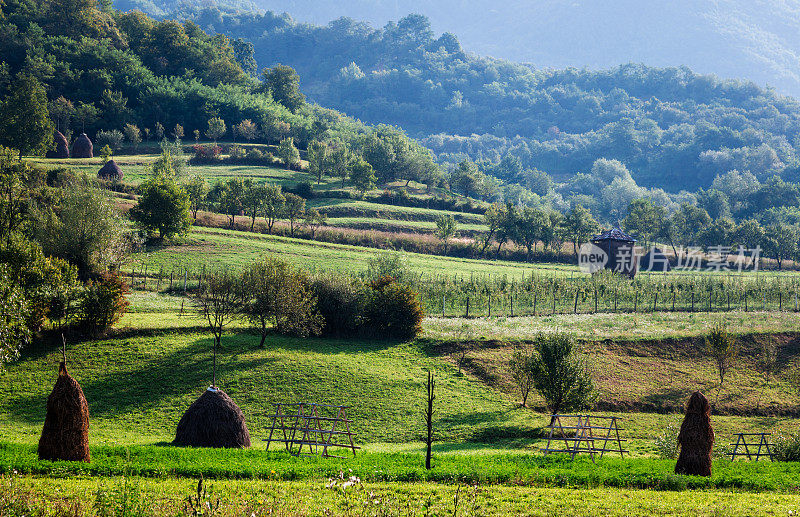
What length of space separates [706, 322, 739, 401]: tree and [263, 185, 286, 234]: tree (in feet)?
172

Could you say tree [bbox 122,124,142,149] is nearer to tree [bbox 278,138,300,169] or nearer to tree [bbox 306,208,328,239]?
tree [bbox 278,138,300,169]

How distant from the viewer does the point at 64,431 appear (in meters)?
20.6

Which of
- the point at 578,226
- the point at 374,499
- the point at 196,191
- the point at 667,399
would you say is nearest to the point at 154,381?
the point at 374,499

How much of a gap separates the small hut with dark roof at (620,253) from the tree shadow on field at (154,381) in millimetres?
48565

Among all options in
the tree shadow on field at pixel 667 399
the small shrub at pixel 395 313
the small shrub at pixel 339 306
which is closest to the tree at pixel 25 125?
the small shrub at pixel 339 306

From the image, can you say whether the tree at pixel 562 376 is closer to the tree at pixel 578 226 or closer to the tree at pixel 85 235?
the tree at pixel 85 235

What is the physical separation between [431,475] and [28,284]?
108 ft

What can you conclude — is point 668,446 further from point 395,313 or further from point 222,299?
point 222,299

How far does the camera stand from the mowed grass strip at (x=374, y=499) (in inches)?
596

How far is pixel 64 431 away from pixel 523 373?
26348 millimetres

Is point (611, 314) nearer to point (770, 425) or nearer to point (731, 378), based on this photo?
point (731, 378)

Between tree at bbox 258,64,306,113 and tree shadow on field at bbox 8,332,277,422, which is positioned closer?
tree shadow on field at bbox 8,332,277,422

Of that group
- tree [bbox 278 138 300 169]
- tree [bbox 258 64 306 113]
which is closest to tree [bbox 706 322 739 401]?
tree [bbox 278 138 300 169]

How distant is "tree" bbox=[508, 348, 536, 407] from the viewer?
37.4m
